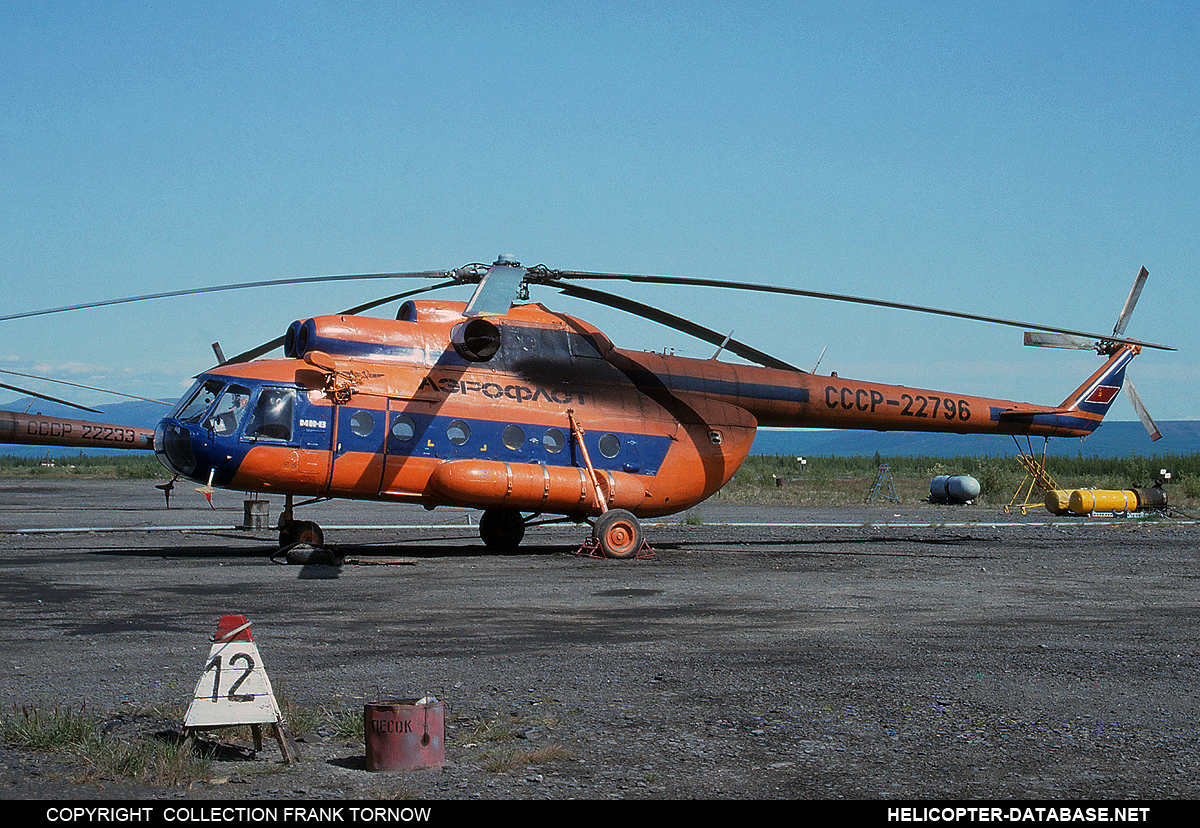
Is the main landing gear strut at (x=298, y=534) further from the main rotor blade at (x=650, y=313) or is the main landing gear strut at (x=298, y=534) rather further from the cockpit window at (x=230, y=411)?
the main rotor blade at (x=650, y=313)

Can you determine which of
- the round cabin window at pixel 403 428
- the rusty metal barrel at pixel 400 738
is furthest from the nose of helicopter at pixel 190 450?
the rusty metal barrel at pixel 400 738

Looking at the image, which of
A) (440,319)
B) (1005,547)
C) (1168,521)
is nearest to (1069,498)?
(1168,521)

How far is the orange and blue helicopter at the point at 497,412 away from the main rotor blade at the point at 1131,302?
602 centimetres

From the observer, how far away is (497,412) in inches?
696

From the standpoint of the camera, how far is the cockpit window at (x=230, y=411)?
1598cm

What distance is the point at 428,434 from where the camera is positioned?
1714 cm

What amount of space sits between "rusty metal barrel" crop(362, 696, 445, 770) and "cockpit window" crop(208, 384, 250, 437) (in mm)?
11715

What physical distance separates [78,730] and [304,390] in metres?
11.2

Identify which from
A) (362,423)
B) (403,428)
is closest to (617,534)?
(403,428)

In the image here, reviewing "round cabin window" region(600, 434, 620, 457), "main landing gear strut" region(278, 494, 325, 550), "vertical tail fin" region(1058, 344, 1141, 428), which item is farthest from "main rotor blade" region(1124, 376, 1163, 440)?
"main landing gear strut" region(278, 494, 325, 550)

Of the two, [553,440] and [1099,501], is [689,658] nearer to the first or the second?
[553,440]

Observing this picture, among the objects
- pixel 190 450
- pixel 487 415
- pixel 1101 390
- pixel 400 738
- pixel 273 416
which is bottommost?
pixel 400 738

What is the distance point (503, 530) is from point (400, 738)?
14358 millimetres
